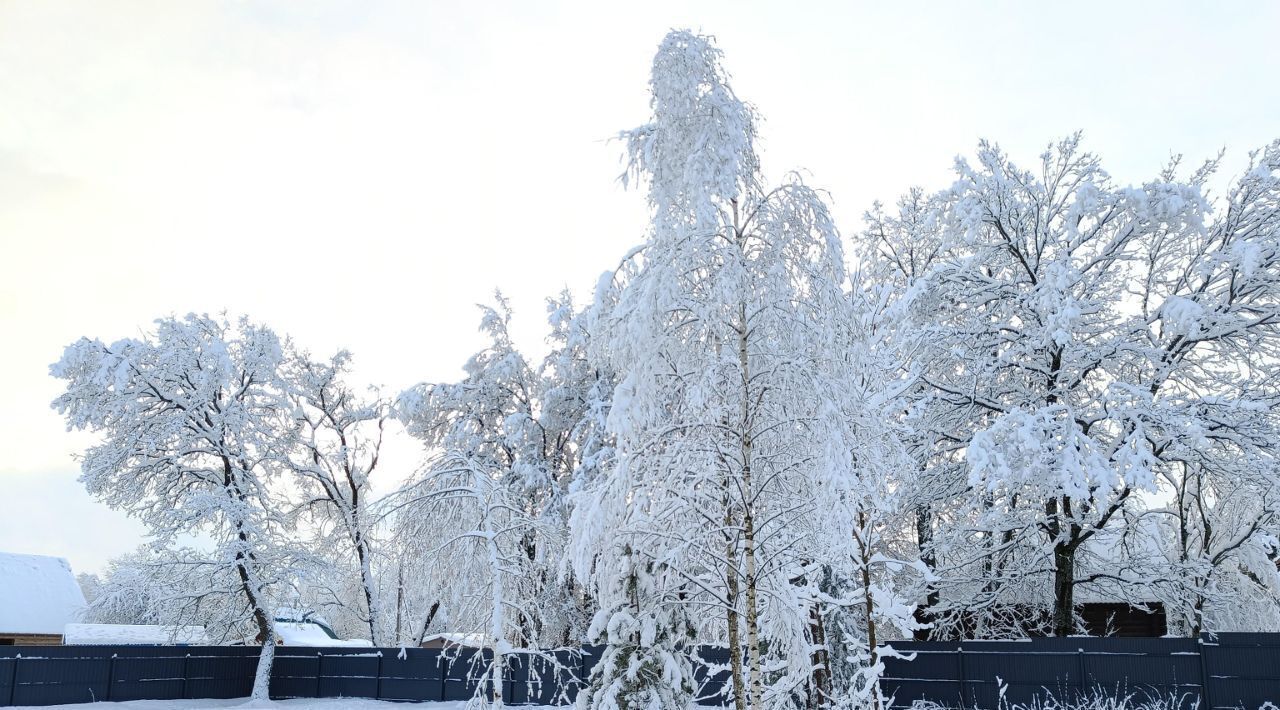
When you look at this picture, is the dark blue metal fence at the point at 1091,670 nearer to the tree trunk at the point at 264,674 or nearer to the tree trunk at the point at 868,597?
the tree trunk at the point at 868,597

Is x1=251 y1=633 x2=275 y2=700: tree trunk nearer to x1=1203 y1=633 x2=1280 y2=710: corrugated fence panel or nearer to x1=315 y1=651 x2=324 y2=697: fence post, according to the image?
x1=315 y1=651 x2=324 y2=697: fence post

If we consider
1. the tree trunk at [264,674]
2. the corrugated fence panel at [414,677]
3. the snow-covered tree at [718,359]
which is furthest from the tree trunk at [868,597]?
the tree trunk at [264,674]

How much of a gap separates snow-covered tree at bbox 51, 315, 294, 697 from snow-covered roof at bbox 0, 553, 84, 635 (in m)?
9.87

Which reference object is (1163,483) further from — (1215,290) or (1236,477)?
(1215,290)

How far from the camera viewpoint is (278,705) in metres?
24.8

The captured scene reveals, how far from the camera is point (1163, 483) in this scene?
19516 mm

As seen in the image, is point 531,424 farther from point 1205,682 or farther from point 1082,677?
point 1205,682

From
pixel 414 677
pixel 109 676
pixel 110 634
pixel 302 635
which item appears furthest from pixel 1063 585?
pixel 110 634

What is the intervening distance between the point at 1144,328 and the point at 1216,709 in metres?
7.09

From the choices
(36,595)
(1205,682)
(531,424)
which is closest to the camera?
(1205,682)

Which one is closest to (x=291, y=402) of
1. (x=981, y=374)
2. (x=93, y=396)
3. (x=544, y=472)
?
(x=93, y=396)

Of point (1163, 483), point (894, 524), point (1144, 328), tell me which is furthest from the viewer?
point (894, 524)

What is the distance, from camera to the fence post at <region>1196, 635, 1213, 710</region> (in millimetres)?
16469

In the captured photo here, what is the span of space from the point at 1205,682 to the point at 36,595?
38.5 m
